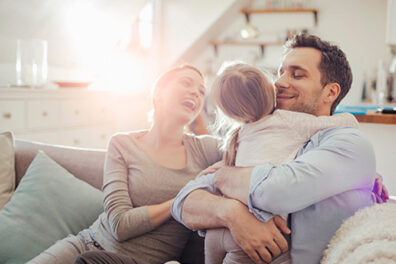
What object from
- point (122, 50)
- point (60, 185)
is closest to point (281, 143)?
point (60, 185)

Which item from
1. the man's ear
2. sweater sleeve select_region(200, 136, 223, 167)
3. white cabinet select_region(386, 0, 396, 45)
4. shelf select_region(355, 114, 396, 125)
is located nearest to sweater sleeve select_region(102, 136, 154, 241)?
sweater sleeve select_region(200, 136, 223, 167)

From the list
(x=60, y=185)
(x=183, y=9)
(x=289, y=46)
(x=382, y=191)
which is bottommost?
(x=60, y=185)

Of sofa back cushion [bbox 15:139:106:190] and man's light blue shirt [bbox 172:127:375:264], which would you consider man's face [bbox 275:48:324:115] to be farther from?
sofa back cushion [bbox 15:139:106:190]

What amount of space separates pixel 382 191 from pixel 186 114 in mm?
736

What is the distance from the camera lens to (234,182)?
1113 millimetres

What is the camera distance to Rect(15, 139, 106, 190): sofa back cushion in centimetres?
187

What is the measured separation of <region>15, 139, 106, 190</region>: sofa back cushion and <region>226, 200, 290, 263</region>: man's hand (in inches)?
37.8

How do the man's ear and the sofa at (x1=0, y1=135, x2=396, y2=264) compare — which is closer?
the sofa at (x1=0, y1=135, x2=396, y2=264)

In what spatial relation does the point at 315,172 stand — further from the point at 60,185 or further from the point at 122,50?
the point at 122,50

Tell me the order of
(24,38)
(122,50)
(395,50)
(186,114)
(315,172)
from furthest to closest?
(122,50) → (395,50) → (24,38) → (186,114) → (315,172)

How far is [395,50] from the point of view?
503 cm

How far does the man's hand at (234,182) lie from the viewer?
108 centimetres

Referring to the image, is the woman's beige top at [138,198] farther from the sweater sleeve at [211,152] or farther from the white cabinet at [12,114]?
the white cabinet at [12,114]

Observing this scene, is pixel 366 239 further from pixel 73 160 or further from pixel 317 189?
pixel 73 160
